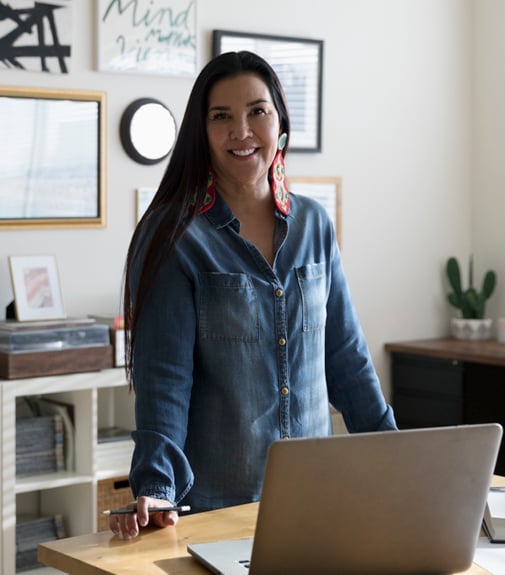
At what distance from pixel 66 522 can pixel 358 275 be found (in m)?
1.57

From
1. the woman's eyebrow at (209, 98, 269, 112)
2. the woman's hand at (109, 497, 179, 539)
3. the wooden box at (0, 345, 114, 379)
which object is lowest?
the woman's hand at (109, 497, 179, 539)

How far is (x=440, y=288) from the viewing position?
491cm

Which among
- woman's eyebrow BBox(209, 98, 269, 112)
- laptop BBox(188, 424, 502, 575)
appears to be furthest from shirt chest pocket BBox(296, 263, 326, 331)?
laptop BBox(188, 424, 502, 575)

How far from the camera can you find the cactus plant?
4.77 metres

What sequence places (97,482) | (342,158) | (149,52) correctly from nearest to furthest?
(97,482)
(149,52)
(342,158)

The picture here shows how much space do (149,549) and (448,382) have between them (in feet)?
9.35

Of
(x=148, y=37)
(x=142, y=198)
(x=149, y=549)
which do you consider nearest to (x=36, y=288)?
(x=142, y=198)

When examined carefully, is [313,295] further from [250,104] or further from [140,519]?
[140,519]

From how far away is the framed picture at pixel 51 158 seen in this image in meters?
3.66

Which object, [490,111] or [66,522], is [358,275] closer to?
[490,111]

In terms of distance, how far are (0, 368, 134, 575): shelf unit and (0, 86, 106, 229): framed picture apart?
0.55 m

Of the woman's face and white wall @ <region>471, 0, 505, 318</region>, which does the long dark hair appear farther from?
white wall @ <region>471, 0, 505, 318</region>

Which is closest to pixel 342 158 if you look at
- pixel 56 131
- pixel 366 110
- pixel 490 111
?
pixel 366 110

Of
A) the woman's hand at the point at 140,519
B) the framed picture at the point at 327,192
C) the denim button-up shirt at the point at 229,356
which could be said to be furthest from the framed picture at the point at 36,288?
the woman's hand at the point at 140,519
